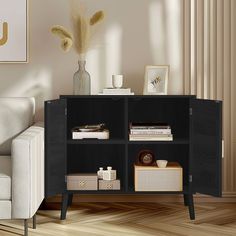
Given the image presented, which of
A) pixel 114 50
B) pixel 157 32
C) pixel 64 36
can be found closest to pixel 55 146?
pixel 64 36

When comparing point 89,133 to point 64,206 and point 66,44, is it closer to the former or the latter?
point 64,206

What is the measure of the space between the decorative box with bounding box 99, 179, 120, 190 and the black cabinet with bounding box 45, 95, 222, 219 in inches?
1.3

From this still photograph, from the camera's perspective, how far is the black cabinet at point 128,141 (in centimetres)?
400

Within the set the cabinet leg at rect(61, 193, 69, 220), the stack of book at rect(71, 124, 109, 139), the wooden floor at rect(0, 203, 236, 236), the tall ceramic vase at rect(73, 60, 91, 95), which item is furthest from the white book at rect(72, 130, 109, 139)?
the wooden floor at rect(0, 203, 236, 236)

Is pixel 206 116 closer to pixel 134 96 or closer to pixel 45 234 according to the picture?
pixel 134 96

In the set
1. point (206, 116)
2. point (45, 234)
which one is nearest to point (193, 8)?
point (206, 116)

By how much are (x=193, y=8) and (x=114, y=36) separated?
571 millimetres

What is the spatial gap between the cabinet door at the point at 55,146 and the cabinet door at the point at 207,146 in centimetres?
81

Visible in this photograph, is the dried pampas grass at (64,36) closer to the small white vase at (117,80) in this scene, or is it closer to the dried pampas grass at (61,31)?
the dried pampas grass at (61,31)

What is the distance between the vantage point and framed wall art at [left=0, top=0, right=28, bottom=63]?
4.48m

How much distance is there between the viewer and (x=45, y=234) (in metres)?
3.79

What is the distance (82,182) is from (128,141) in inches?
15.4

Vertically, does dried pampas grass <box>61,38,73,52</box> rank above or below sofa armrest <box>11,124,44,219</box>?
above

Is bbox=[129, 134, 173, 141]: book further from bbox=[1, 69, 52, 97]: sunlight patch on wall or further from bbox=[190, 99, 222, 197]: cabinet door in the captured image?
bbox=[1, 69, 52, 97]: sunlight patch on wall
